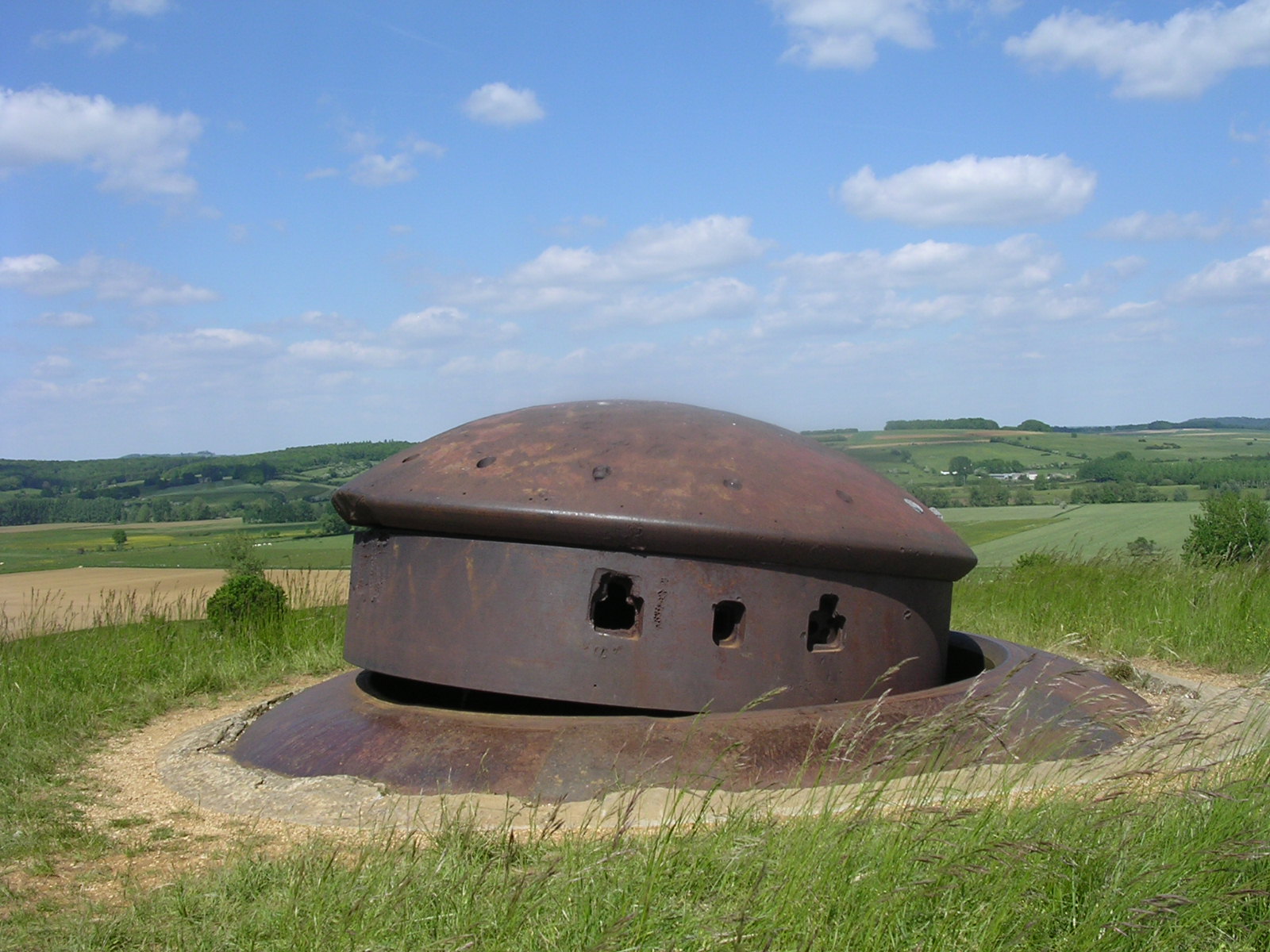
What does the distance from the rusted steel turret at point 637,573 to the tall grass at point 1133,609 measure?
293 centimetres

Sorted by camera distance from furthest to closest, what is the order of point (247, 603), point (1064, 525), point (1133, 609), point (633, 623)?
point (1064, 525) < point (247, 603) < point (1133, 609) < point (633, 623)

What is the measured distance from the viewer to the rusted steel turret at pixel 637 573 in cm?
420

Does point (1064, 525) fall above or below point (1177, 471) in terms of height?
below

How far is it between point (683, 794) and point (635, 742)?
2.95 ft

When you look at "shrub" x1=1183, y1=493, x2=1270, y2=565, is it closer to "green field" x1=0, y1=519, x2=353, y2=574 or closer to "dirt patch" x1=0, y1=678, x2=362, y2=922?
"dirt patch" x1=0, y1=678, x2=362, y2=922

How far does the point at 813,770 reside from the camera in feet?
13.7

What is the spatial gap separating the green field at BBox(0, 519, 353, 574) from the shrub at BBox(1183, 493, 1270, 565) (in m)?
13.0

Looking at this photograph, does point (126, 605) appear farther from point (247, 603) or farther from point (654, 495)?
point (654, 495)

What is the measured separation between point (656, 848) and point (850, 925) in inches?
19.7

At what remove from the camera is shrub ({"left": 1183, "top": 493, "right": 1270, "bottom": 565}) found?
1430 centimetres

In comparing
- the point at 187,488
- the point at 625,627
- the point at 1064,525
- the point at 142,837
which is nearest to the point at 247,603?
the point at 142,837

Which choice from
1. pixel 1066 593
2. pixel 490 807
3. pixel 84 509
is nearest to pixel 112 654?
pixel 490 807

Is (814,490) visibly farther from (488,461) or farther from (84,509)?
(84,509)

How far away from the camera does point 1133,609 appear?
887 cm
